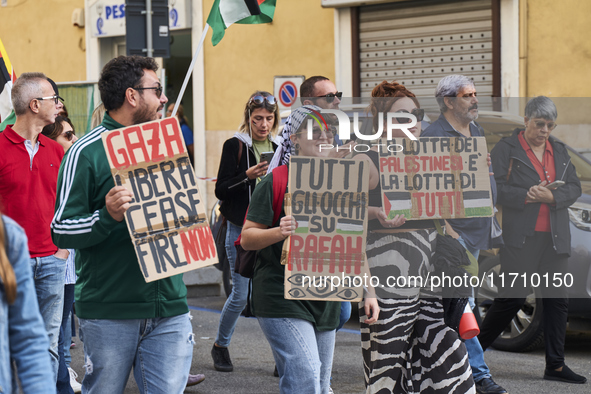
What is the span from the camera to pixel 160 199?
345 centimetres

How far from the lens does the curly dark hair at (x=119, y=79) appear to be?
3494 millimetres

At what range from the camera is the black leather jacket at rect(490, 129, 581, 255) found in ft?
17.0

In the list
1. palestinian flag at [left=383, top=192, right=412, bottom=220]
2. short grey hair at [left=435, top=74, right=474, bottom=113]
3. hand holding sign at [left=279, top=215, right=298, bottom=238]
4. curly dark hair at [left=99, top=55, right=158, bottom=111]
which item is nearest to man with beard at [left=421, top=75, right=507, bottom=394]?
short grey hair at [left=435, top=74, right=474, bottom=113]

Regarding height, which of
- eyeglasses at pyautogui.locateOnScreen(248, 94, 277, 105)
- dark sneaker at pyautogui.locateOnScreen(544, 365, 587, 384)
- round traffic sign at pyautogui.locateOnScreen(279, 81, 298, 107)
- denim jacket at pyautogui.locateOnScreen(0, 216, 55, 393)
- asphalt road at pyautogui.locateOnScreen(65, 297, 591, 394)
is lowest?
asphalt road at pyautogui.locateOnScreen(65, 297, 591, 394)

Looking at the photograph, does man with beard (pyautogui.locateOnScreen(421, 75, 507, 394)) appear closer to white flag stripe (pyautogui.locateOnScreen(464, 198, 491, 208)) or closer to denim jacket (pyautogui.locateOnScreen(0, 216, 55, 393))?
white flag stripe (pyautogui.locateOnScreen(464, 198, 491, 208))

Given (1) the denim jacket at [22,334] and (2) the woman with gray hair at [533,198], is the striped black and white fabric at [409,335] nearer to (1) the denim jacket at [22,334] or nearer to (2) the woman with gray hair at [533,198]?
(2) the woman with gray hair at [533,198]

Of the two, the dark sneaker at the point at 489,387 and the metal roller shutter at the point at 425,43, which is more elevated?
the metal roller shutter at the point at 425,43

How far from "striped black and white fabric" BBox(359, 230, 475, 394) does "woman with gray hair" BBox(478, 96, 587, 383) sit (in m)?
1.23

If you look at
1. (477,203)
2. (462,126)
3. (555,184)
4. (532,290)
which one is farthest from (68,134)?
(532,290)

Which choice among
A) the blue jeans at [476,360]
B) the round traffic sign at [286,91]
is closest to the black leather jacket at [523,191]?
the blue jeans at [476,360]

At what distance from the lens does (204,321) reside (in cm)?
808

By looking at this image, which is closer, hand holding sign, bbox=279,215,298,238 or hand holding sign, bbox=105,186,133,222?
hand holding sign, bbox=105,186,133,222

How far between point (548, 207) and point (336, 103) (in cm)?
152

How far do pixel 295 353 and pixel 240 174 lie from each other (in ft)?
8.09
